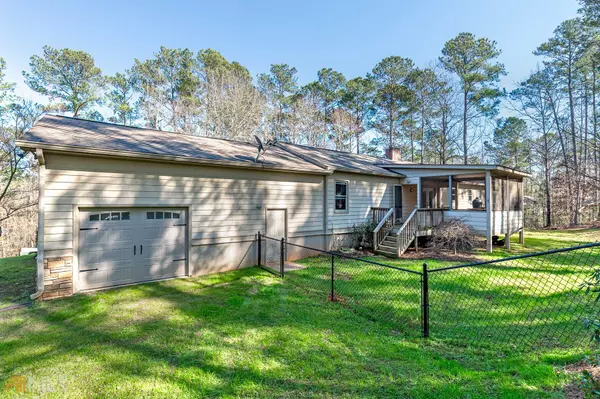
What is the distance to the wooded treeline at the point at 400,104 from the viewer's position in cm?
1934

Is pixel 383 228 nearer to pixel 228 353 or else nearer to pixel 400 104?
pixel 228 353

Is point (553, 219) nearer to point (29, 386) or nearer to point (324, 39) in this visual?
point (324, 39)

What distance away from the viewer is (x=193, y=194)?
7895 mm

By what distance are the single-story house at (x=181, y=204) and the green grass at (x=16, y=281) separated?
2.69 feet

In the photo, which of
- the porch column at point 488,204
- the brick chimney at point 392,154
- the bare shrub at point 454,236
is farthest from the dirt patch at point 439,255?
the brick chimney at point 392,154

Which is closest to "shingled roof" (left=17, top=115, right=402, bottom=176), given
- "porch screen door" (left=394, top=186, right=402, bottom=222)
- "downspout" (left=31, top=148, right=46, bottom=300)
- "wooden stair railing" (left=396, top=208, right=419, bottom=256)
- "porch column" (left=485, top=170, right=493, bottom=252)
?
"downspout" (left=31, top=148, right=46, bottom=300)

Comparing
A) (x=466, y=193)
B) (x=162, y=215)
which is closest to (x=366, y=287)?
(x=162, y=215)

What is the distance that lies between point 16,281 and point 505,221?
17.3 m

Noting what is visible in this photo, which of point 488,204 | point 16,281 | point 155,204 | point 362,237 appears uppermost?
point 488,204

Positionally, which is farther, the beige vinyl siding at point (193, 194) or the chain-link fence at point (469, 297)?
the beige vinyl siding at point (193, 194)

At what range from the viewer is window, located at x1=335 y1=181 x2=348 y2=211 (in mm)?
11562

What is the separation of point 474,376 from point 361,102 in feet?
84.1

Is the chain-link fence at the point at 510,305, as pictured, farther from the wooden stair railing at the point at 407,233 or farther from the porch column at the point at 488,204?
the wooden stair railing at the point at 407,233

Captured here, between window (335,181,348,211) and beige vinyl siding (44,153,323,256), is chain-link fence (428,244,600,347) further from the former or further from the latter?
beige vinyl siding (44,153,323,256)
